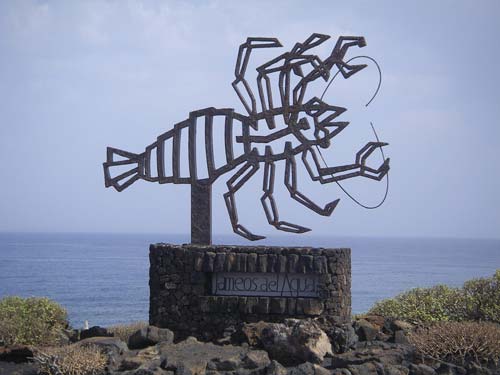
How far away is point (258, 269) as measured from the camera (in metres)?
13.4

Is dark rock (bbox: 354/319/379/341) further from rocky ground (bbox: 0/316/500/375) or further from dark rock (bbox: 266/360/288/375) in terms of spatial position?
dark rock (bbox: 266/360/288/375)

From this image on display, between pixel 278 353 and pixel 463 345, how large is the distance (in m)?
2.45

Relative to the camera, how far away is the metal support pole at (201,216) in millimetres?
14328

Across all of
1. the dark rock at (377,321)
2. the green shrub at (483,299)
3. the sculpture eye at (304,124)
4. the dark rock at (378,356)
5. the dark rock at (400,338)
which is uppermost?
the sculpture eye at (304,124)

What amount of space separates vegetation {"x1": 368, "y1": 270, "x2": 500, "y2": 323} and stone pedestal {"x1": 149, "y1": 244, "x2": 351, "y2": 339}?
6.75 feet

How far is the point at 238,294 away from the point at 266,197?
1666 mm

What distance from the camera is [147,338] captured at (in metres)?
12.3

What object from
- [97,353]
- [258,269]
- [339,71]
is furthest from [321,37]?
[97,353]

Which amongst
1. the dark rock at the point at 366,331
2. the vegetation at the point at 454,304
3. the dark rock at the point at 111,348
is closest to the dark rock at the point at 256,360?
the dark rock at the point at 111,348

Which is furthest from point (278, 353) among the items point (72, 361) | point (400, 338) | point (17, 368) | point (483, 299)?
point (483, 299)

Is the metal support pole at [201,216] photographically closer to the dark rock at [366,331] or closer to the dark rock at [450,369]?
the dark rock at [366,331]

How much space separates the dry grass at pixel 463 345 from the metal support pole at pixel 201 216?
4452 millimetres

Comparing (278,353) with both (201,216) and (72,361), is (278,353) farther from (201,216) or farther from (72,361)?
(201,216)

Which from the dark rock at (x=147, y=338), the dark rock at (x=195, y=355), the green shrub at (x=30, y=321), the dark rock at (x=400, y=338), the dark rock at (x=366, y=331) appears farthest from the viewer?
the green shrub at (x=30, y=321)
